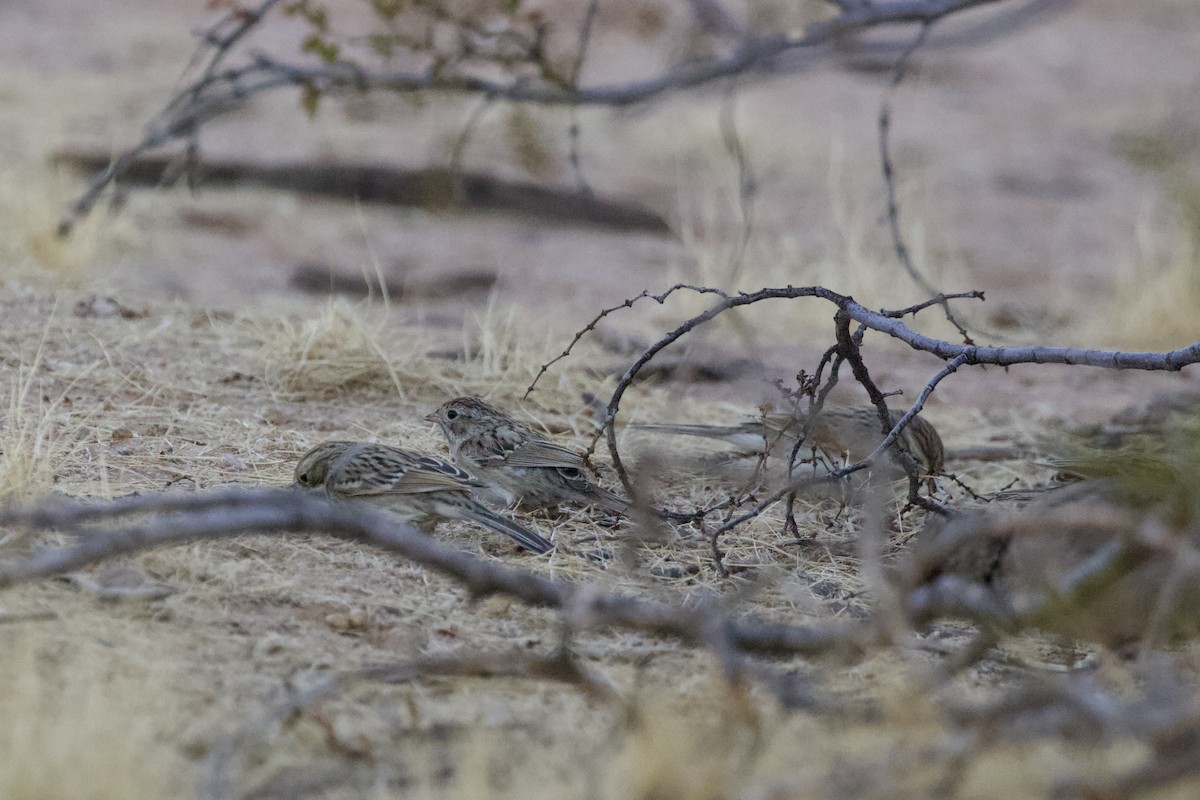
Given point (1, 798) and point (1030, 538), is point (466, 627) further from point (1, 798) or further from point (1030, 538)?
point (1030, 538)

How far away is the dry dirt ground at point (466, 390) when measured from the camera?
3.06 metres

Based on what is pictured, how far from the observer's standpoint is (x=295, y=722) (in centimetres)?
318

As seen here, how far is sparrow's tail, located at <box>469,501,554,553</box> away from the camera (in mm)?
4641

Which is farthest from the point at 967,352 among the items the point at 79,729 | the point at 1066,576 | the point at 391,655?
the point at 79,729

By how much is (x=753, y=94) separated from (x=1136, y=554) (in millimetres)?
15553

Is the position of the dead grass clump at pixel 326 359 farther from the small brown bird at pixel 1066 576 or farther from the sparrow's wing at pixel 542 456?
the small brown bird at pixel 1066 576

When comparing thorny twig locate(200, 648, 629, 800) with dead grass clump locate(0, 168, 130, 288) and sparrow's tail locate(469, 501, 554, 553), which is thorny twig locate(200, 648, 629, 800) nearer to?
sparrow's tail locate(469, 501, 554, 553)

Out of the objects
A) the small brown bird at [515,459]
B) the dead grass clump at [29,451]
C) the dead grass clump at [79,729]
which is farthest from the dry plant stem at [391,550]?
the small brown bird at [515,459]

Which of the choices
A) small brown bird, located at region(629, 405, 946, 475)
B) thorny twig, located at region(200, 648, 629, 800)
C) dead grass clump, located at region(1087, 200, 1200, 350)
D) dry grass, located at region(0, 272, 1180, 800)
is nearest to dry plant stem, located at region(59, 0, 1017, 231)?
small brown bird, located at region(629, 405, 946, 475)

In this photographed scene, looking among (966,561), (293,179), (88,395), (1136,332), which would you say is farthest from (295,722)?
(293,179)

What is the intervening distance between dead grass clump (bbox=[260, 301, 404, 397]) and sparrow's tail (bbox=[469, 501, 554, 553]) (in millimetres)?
1747

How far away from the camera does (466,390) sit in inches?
261

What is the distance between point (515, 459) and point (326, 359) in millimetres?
1458

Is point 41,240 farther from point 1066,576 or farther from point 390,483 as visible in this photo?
point 1066,576
